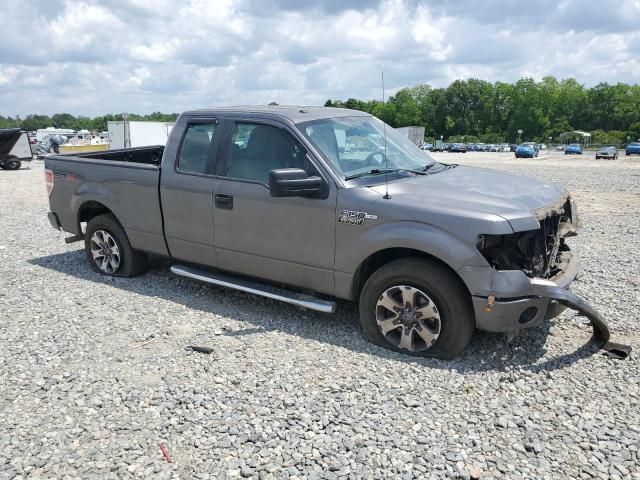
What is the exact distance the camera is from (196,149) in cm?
545

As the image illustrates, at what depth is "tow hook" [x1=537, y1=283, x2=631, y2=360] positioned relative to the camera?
3.92 metres

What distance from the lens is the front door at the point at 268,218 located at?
4609 millimetres

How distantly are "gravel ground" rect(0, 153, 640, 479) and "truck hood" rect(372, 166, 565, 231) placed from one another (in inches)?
46.9

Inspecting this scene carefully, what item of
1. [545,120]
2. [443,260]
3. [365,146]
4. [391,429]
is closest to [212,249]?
[365,146]

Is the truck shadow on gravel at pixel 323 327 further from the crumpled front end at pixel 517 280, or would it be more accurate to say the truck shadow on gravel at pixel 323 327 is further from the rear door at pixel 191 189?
the rear door at pixel 191 189

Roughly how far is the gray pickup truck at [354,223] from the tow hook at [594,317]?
24mm

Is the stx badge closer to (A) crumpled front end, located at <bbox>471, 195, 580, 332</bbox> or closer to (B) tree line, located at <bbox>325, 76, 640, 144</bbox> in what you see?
(A) crumpled front end, located at <bbox>471, 195, 580, 332</bbox>

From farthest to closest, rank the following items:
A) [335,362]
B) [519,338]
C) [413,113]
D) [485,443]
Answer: [413,113]
[519,338]
[335,362]
[485,443]

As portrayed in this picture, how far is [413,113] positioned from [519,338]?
138719 millimetres

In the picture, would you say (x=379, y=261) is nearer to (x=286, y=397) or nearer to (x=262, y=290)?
(x=262, y=290)

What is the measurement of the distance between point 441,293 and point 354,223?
0.88m

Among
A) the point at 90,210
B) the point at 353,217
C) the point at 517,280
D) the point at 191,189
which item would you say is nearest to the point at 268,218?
the point at 353,217

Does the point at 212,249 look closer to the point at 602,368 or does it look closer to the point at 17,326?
the point at 17,326

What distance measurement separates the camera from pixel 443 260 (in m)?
3.98
